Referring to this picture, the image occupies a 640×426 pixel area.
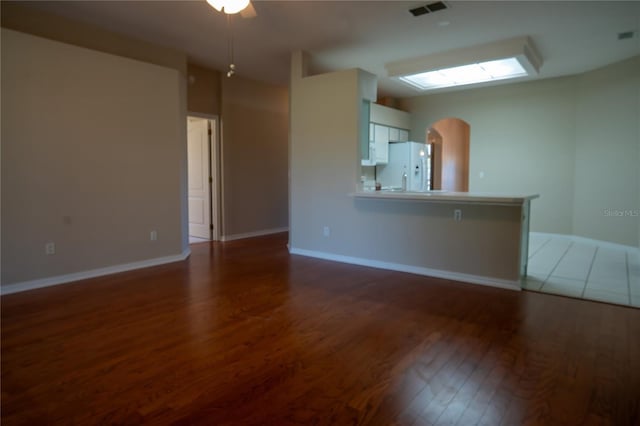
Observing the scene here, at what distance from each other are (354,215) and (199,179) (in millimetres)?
3203

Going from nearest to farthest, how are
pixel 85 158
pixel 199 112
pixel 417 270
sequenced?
pixel 85 158 → pixel 417 270 → pixel 199 112

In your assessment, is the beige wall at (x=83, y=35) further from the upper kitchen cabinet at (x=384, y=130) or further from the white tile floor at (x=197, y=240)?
the upper kitchen cabinet at (x=384, y=130)

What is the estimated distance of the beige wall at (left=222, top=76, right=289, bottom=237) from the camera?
653 cm

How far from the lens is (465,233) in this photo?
4.15m

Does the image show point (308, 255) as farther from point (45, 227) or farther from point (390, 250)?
point (45, 227)

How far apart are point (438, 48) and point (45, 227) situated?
508 centimetres

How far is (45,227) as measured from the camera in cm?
388

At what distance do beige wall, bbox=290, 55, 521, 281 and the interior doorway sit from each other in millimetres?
1698

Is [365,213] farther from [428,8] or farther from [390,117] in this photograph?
[390,117]

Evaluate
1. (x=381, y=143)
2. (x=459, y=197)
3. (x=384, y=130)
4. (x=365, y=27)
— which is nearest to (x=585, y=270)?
(x=459, y=197)

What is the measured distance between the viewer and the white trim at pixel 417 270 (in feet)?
12.9

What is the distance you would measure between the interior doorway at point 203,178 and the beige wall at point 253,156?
0.54 ft

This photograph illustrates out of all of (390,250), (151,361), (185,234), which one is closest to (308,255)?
(390,250)

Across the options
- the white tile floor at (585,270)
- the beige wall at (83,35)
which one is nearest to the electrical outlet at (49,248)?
the beige wall at (83,35)
